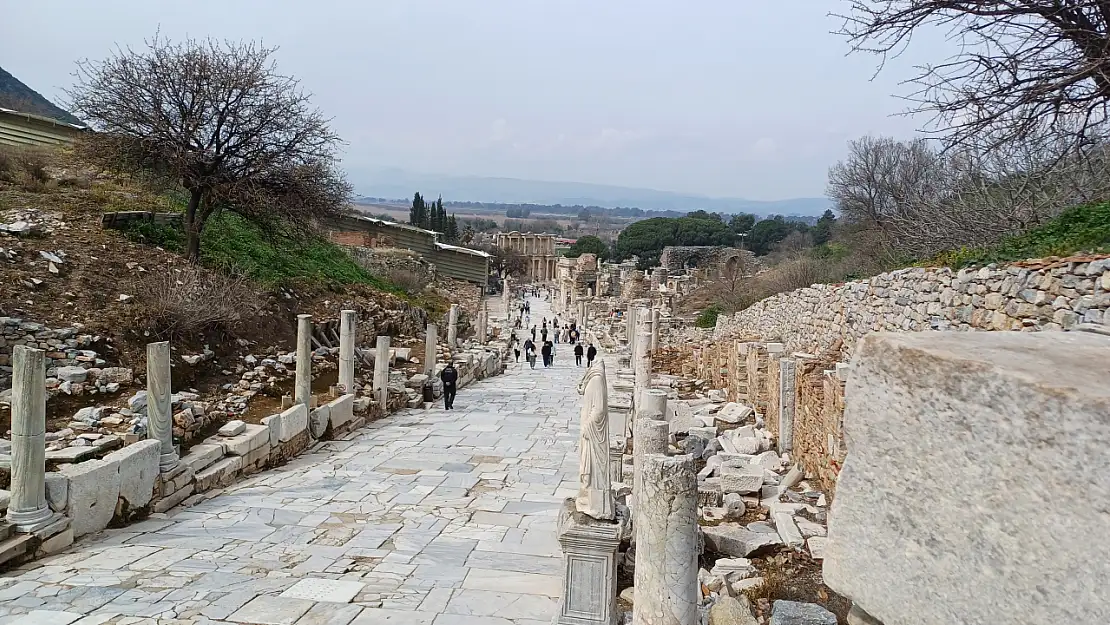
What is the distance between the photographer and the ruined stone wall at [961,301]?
670 cm

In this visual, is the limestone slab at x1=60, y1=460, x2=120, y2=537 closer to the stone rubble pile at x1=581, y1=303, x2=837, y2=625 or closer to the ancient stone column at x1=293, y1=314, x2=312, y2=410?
the ancient stone column at x1=293, y1=314, x2=312, y2=410

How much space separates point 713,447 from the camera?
12.6 meters

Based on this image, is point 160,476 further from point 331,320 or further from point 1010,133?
point 331,320

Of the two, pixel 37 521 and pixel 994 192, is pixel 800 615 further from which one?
pixel 994 192

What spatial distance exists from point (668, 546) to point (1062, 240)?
6.85m

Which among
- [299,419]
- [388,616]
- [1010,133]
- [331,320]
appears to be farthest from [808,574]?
[331,320]

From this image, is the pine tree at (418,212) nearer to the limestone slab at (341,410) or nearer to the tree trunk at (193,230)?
the tree trunk at (193,230)

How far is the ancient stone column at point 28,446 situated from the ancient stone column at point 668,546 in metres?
6.29

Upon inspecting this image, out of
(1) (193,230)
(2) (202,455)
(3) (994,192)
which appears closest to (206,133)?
(1) (193,230)

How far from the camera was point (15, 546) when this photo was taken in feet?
23.2

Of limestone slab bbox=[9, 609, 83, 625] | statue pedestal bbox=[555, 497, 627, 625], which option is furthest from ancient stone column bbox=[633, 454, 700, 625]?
limestone slab bbox=[9, 609, 83, 625]

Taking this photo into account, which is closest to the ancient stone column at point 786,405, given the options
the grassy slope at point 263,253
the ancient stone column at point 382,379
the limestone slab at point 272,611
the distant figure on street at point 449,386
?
the limestone slab at point 272,611

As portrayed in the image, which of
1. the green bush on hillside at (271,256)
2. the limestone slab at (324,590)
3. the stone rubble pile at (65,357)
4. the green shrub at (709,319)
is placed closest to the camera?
the limestone slab at (324,590)

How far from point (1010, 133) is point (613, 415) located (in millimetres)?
8461
